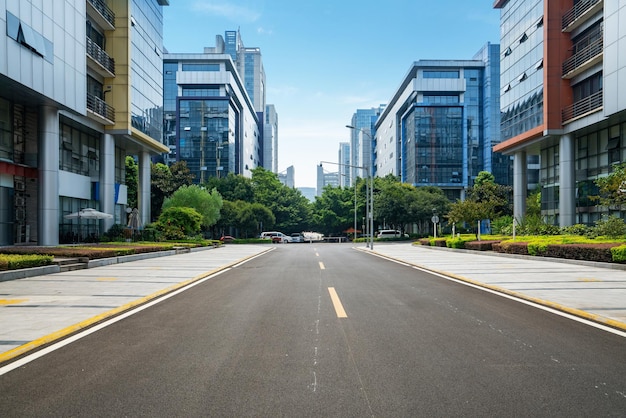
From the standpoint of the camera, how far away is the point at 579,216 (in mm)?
31906

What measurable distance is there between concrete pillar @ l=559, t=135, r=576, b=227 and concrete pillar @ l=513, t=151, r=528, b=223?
605 cm

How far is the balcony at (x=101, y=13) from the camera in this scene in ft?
98.3

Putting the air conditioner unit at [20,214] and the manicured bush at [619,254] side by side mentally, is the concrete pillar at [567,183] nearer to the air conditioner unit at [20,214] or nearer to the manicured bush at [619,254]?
the manicured bush at [619,254]

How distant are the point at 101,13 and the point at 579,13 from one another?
104 feet

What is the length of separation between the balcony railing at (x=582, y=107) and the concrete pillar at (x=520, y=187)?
7586 millimetres

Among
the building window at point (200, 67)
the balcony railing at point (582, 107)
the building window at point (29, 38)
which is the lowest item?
the balcony railing at point (582, 107)

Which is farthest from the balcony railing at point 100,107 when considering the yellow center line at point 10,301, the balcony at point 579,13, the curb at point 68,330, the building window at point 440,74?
the building window at point 440,74

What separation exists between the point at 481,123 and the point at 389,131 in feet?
79.1

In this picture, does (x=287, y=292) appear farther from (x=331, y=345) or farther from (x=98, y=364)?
(x=98, y=364)

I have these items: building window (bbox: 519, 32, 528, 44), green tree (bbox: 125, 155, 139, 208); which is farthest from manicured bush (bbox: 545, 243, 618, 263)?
green tree (bbox: 125, 155, 139, 208)

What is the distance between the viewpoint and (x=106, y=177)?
107ft

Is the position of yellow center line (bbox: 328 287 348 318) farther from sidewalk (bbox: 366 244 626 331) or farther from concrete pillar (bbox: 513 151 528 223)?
concrete pillar (bbox: 513 151 528 223)

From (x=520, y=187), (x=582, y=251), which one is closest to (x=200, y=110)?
(x=520, y=187)

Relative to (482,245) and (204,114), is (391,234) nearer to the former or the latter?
(482,245)
